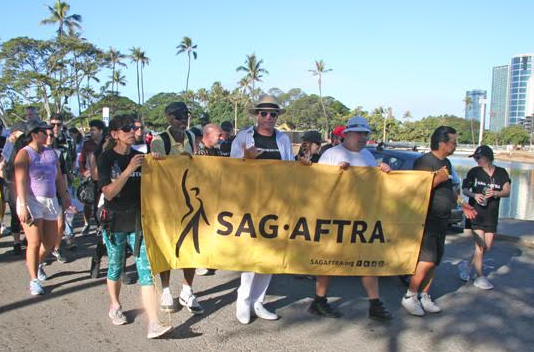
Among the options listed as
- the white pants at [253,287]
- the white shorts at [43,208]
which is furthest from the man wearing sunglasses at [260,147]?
the white shorts at [43,208]

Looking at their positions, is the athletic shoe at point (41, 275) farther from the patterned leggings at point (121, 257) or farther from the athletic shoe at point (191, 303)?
the athletic shoe at point (191, 303)

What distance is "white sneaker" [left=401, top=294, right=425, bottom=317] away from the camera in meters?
4.80

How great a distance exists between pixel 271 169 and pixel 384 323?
6.13ft

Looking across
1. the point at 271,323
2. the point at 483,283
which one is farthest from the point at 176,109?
the point at 483,283

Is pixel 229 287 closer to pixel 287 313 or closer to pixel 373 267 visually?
pixel 287 313

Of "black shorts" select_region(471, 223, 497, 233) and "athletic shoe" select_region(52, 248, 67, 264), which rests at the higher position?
"black shorts" select_region(471, 223, 497, 233)

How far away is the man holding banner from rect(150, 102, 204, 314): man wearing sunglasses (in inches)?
47.5

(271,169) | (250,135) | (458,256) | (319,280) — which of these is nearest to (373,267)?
(319,280)

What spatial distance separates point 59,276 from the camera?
578 cm

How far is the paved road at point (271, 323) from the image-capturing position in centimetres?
402

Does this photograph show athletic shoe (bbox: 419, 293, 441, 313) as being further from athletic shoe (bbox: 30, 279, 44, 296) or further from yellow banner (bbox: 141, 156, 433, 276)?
athletic shoe (bbox: 30, 279, 44, 296)

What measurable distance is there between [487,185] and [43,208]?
5.29 m

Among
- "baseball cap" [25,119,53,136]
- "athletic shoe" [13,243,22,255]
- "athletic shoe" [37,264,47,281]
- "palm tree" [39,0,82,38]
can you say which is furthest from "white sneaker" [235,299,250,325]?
"palm tree" [39,0,82,38]

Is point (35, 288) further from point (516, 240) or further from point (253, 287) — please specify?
point (516, 240)
